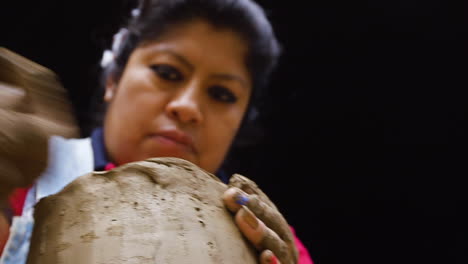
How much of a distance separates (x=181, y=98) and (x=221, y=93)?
0.36ft

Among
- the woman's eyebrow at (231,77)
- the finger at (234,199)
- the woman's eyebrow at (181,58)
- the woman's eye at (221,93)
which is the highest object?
the woman's eyebrow at (181,58)

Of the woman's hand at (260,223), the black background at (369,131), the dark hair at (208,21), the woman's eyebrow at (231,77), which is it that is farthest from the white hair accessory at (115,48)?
the woman's hand at (260,223)

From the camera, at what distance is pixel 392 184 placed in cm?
168

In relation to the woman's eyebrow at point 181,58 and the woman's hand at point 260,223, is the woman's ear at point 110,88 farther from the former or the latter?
the woman's hand at point 260,223

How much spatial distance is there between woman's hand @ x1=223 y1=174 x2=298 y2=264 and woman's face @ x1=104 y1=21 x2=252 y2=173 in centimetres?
29

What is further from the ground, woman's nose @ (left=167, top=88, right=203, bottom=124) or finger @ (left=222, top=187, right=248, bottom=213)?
woman's nose @ (left=167, top=88, right=203, bottom=124)

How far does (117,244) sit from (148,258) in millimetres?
38

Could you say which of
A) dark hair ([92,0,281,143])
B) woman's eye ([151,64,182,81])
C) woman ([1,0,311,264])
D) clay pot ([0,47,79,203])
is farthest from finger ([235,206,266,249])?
dark hair ([92,0,281,143])

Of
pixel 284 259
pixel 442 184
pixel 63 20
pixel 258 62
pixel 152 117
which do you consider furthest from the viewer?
pixel 442 184

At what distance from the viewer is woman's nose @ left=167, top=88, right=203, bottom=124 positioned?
856mm

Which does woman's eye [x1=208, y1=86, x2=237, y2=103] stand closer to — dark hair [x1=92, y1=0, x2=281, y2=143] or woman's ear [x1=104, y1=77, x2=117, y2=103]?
dark hair [x1=92, y1=0, x2=281, y2=143]

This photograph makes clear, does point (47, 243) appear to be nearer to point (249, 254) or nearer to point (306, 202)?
point (249, 254)

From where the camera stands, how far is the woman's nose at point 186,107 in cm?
86

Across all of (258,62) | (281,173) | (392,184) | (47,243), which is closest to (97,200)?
(47,243)
